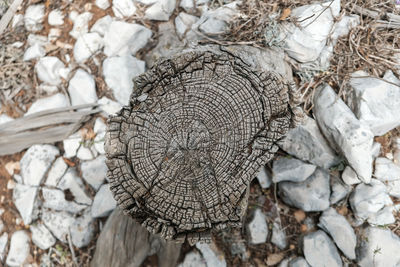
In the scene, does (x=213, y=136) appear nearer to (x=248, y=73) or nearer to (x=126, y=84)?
(x=248, y=73)

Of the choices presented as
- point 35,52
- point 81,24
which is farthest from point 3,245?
point 81,24

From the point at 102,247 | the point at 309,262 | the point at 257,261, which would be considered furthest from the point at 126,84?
the point at 309,262

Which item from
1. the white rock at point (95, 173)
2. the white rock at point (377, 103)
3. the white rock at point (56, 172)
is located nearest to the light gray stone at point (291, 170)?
the white rock at point (377, 103)

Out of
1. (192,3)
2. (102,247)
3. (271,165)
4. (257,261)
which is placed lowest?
(257,261)

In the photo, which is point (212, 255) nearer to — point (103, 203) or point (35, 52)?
point (103, 203)

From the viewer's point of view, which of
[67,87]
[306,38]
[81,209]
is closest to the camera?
[306,38]

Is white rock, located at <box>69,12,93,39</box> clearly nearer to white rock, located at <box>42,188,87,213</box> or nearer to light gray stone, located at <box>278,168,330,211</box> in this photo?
white rock, located at <box>42,188,87,213</box>
